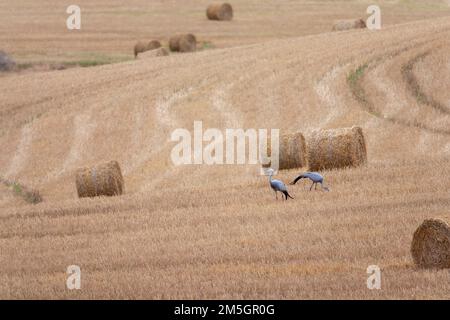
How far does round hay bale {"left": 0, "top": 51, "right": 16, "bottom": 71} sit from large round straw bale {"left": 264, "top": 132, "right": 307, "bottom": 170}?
2241 centimetres

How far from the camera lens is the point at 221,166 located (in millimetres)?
22062

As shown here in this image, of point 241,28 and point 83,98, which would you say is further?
point 241,28

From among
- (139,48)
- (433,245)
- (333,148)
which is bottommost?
(433,245)

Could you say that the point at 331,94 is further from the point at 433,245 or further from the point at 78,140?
the point at 433,245

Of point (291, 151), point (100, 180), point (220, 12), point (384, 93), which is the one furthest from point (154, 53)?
point (100, 180)

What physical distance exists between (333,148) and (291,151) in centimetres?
130

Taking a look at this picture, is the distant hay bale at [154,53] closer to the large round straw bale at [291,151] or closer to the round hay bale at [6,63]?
the round hay bale at [6,63]

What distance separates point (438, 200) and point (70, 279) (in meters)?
6.23

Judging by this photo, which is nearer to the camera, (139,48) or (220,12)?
(139,48)

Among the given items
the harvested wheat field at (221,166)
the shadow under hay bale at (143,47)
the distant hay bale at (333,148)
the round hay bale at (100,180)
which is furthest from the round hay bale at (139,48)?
the distant hay bale at (333,148)

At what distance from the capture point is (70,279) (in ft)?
38.2

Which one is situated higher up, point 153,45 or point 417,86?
point 153,45

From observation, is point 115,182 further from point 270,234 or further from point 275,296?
point 275,296
